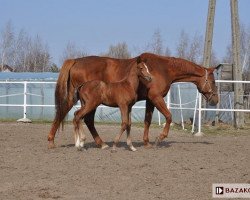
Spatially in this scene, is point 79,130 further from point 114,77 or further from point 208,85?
point 208,85

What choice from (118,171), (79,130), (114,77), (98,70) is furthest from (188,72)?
(118,171)

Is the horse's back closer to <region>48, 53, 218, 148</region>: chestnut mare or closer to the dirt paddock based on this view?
<region>48, 53, 218, 148</region>: chestnut mare

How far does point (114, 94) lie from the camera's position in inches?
355

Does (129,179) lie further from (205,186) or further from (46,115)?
(46,115)

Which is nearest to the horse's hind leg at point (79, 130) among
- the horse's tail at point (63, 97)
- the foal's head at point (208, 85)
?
the horse's tail at point (63, 97)

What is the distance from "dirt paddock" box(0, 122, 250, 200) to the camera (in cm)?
550

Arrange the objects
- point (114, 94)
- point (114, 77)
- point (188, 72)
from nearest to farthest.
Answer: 1. point (114, 94)
2. point (114, 77)
3. point (188, 72)

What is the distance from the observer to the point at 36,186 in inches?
229

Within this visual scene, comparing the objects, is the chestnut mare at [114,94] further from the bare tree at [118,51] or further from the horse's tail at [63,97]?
the bare tree at [118,51]

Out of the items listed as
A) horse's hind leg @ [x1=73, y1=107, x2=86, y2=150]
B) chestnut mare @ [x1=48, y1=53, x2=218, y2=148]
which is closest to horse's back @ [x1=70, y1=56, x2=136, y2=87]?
chestnut mare @ [x1=48, y1=53, x2=218, y2=148]

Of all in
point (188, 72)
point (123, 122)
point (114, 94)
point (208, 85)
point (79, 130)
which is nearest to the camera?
point (123, 122)

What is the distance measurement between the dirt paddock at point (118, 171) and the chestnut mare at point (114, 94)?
694mm

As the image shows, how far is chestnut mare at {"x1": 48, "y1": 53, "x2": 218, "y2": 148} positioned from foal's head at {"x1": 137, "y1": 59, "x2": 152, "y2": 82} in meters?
0.21

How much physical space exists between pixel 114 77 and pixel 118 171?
3.29m
